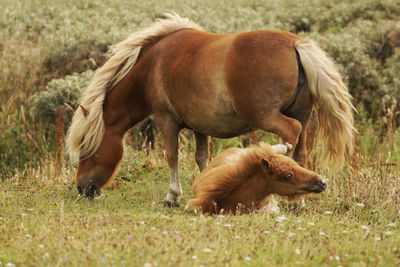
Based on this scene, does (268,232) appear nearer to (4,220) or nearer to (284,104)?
(284,104)

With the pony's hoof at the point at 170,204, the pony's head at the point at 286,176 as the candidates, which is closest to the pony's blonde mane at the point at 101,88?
the pony's hoof at the point at 170,204

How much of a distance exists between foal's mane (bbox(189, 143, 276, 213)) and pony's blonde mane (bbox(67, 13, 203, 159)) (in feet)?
5.82

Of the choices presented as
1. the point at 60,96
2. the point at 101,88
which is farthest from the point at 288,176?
the point at 60,96

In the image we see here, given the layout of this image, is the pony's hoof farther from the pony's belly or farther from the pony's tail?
the pony's tail

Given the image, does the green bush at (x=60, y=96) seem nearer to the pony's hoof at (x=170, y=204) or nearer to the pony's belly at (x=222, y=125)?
the pony's hoof at (x=170, y=204)

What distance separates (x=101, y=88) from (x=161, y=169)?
189cm

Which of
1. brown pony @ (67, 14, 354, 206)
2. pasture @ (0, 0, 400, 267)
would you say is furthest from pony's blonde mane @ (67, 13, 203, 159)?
pasture @ (0, 0, 400, 267)

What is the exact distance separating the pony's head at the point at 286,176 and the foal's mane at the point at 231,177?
0.02m

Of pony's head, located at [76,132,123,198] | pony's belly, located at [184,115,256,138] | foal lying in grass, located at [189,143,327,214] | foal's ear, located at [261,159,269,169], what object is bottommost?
pony's head, located at [76,132,123,198]

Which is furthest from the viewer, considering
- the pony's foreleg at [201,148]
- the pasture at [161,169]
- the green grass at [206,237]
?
the pony's foreleg at [201,148]

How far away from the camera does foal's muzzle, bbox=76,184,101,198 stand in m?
7.19

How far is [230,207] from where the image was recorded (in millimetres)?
6070

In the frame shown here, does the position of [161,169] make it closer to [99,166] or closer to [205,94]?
[99,166]

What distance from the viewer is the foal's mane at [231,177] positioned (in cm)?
596
